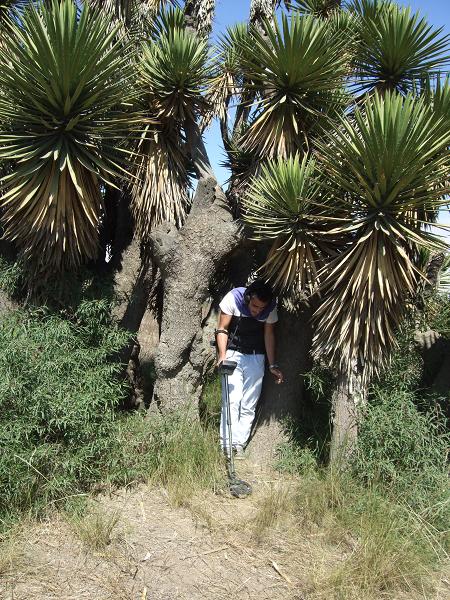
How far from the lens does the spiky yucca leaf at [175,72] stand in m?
5.87

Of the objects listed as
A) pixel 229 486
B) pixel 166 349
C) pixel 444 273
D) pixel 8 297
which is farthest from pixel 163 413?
pixel 444 273

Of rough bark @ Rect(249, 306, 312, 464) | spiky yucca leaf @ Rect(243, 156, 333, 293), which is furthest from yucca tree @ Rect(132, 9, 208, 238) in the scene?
rough bark @ Rect(249, 306, 312, 464)

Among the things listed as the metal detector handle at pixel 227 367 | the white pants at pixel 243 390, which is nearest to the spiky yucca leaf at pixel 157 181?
the white pants at pixel 243 390

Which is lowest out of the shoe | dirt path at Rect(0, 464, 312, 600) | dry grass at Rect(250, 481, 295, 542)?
dirt path at Rect(0, 464, 312, 600)

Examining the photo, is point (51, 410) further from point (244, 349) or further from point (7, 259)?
point (7, 259)

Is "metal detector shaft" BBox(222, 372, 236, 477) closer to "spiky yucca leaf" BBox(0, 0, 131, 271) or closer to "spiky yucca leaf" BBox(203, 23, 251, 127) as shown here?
"spiky yucca leaf" BBox(0, 0, 131, 271)

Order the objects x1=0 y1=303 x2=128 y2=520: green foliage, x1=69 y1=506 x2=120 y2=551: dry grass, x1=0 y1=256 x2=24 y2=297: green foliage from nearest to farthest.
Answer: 1. x1=69 y1=506 x2=120 y2=551: dry grass
2. x1=0 y1=303 x2=128 y2=520: green foliage
3. x1=0 y1=256 x2=24 y2=297: green foliage

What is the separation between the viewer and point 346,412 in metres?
5.51

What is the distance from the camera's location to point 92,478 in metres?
5.06

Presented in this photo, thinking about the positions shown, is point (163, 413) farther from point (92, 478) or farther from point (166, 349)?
point (92, 478)

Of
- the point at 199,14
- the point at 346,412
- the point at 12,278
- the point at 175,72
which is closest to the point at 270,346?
the point at 346,412

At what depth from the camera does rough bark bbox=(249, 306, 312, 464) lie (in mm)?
6211

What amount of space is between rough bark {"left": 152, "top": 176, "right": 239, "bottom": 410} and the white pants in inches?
19.4

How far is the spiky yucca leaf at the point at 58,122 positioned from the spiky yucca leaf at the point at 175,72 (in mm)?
455
